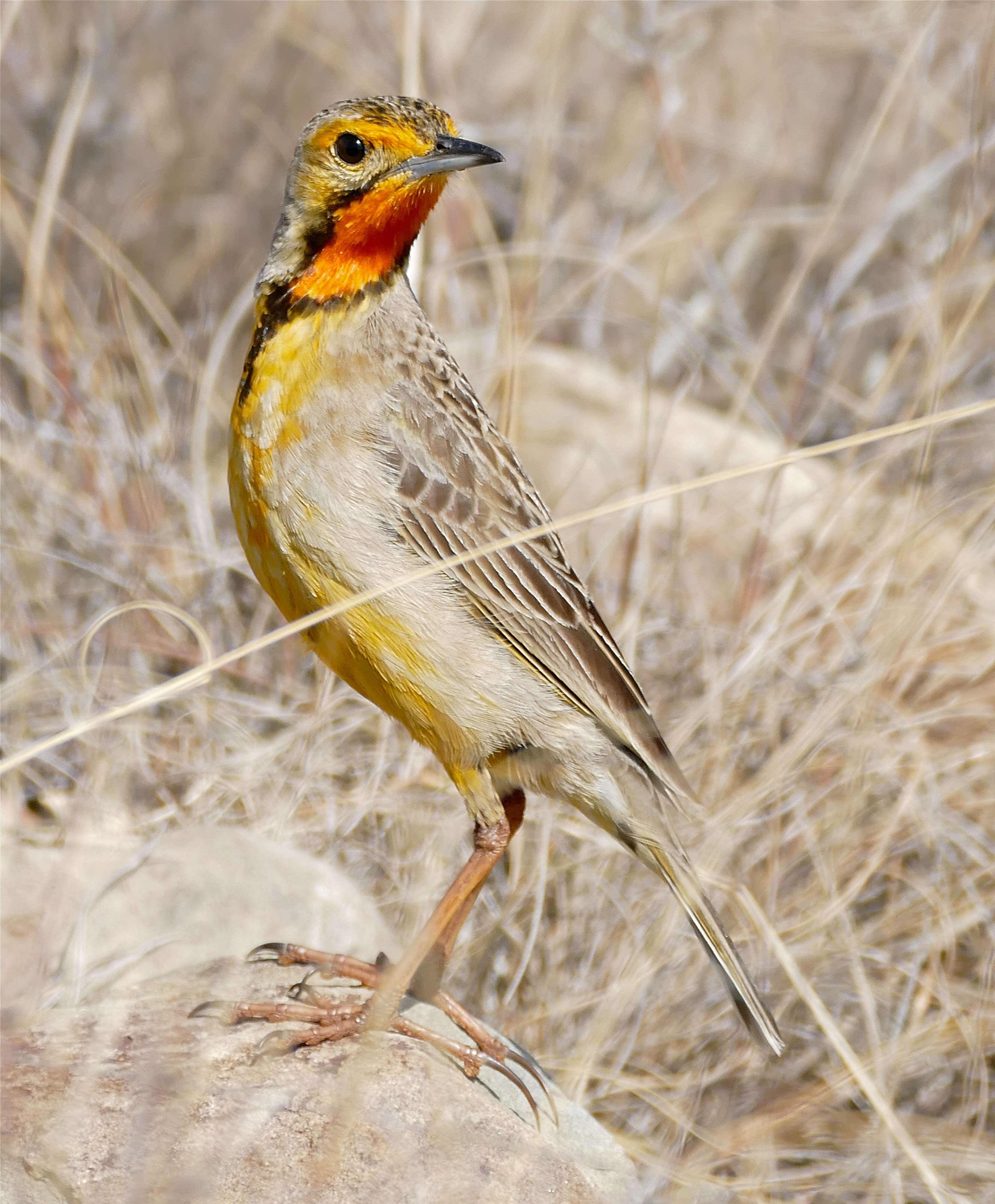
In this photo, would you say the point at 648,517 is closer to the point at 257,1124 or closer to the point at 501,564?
the point at 501,564

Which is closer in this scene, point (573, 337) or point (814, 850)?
point (814, 850)

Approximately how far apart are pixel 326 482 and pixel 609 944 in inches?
82.5

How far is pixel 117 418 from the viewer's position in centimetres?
671

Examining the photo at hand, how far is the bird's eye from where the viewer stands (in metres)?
4.08

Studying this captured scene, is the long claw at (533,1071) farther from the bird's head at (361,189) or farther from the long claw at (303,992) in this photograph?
the bird's head at (361,189)

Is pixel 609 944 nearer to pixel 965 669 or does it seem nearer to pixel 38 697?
pixel 965 669

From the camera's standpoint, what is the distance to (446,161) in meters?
4.01

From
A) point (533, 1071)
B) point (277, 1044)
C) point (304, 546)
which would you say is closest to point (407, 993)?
point (533, 1071)

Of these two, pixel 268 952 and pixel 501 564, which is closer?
pixel 501 564

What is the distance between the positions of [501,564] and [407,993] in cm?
124

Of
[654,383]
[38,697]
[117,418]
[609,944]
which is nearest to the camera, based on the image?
[609,944]

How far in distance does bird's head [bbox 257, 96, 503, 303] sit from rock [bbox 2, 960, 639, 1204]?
1980 mm

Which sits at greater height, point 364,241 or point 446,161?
point 446,161

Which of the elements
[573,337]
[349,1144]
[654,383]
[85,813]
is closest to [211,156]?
[573,337]
